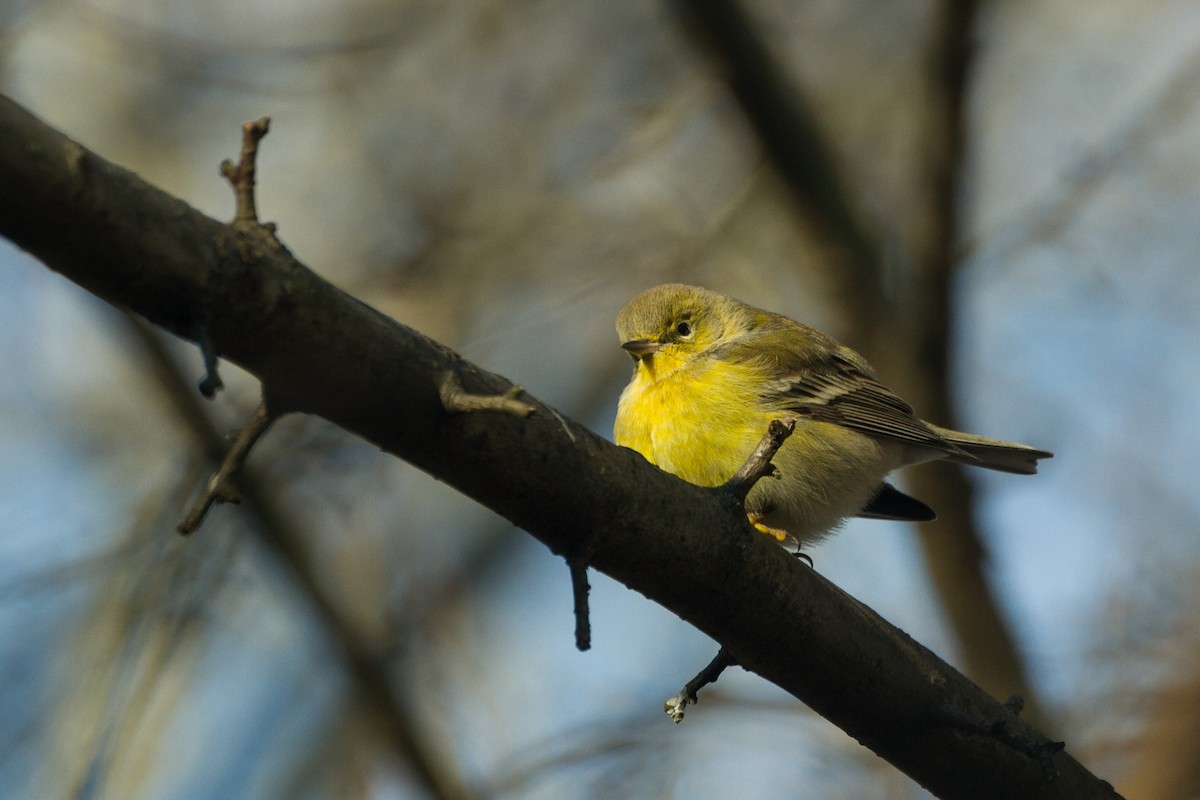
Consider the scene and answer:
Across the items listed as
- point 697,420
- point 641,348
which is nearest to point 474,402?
point 697,420

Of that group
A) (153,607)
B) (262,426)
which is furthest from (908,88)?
(262,426)

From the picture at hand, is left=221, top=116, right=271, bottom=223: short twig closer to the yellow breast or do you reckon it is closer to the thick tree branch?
the thick tree branch

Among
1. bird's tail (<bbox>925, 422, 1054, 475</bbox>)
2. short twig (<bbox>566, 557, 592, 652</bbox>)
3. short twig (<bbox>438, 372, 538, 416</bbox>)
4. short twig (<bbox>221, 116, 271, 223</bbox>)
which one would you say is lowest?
short twig (<bbox>566, 557, 592, 652</bbox>)

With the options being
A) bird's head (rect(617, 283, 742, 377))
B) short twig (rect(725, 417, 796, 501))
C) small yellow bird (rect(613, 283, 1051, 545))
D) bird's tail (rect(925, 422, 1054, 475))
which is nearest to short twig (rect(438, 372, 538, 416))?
short twig (rect(725, 417, 796, 501))

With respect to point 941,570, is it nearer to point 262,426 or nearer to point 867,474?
point 867,474

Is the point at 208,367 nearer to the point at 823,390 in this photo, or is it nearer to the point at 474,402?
the point at 474,402

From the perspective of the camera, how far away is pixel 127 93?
8508mm

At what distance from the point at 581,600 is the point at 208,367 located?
1.02 metres

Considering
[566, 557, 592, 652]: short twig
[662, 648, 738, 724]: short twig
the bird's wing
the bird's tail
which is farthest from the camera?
the bird's tail

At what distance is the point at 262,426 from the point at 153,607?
12.1 ft

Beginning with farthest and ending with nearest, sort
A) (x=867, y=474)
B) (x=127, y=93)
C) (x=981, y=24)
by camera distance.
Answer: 1. (x=127, y=93)
2. (x=981, y=24)
3. (x=867, y=474)

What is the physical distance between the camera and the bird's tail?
609cm

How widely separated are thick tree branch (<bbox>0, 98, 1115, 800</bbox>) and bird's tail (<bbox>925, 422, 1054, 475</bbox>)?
2.62 meters

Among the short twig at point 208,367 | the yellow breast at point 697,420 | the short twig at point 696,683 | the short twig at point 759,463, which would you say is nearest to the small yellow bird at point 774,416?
the yellow breast at point 697,420
